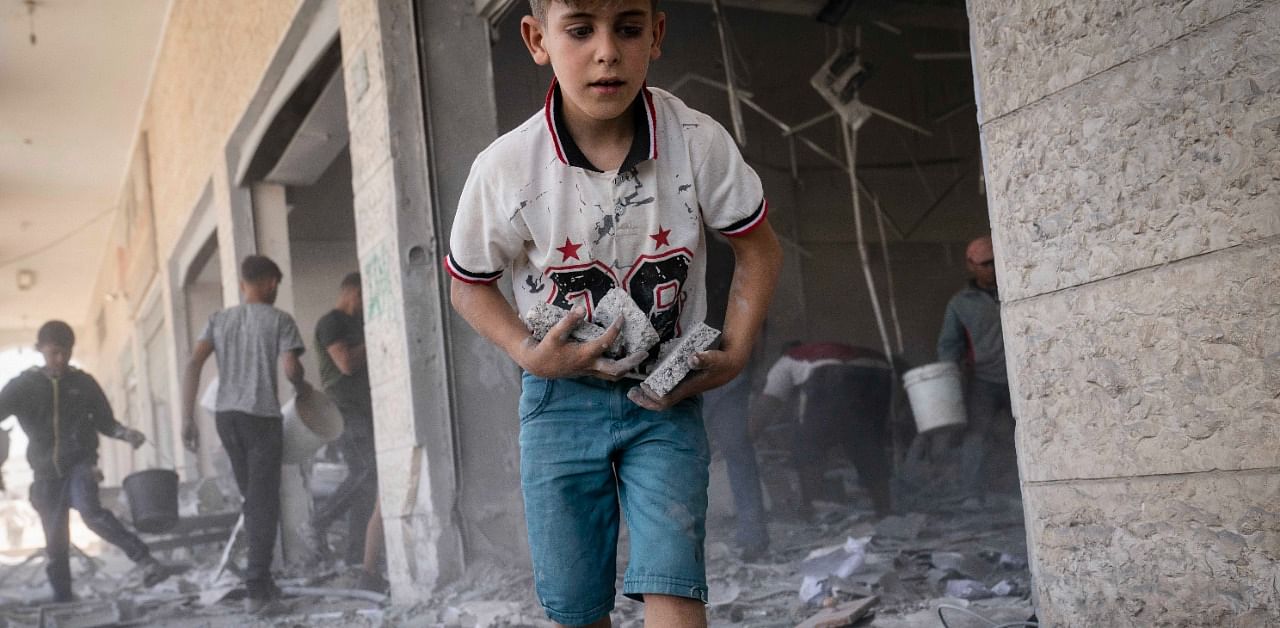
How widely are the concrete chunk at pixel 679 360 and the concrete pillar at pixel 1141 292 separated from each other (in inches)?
32.6

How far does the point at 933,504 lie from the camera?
639 cm

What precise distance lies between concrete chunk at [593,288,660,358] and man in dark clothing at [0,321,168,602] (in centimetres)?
600

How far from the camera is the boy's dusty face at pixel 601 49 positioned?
5.46 feet


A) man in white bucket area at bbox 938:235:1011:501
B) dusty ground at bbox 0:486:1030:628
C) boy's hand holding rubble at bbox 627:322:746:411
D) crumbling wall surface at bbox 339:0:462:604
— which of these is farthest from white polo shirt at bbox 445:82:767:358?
man in white bucket area at bbox 938:235:1011:501

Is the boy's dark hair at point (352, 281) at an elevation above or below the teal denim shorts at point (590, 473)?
above

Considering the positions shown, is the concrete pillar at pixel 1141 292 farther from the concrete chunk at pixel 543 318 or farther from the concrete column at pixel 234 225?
the concrete column at pixel 234 225

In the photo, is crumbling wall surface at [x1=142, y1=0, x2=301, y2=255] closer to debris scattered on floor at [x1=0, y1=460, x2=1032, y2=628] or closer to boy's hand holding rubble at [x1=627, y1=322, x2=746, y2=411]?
debris scattered on floor at [x1=0, y1=460, x2=1032, y2=628]

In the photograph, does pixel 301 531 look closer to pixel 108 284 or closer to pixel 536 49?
pixel 536 49

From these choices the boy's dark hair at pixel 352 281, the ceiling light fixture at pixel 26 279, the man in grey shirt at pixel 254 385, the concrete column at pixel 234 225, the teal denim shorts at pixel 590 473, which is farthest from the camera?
the ceiling light fixture at pixel 26 279

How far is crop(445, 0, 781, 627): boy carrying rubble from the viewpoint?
1745 mm

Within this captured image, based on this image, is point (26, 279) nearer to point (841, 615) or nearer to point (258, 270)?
point (258, 270)

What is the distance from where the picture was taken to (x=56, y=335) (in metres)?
6.73

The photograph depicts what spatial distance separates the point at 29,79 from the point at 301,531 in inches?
224

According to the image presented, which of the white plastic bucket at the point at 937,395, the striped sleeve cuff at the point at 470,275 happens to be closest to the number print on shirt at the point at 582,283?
the striped sleeve cuff at the point at 470,275
